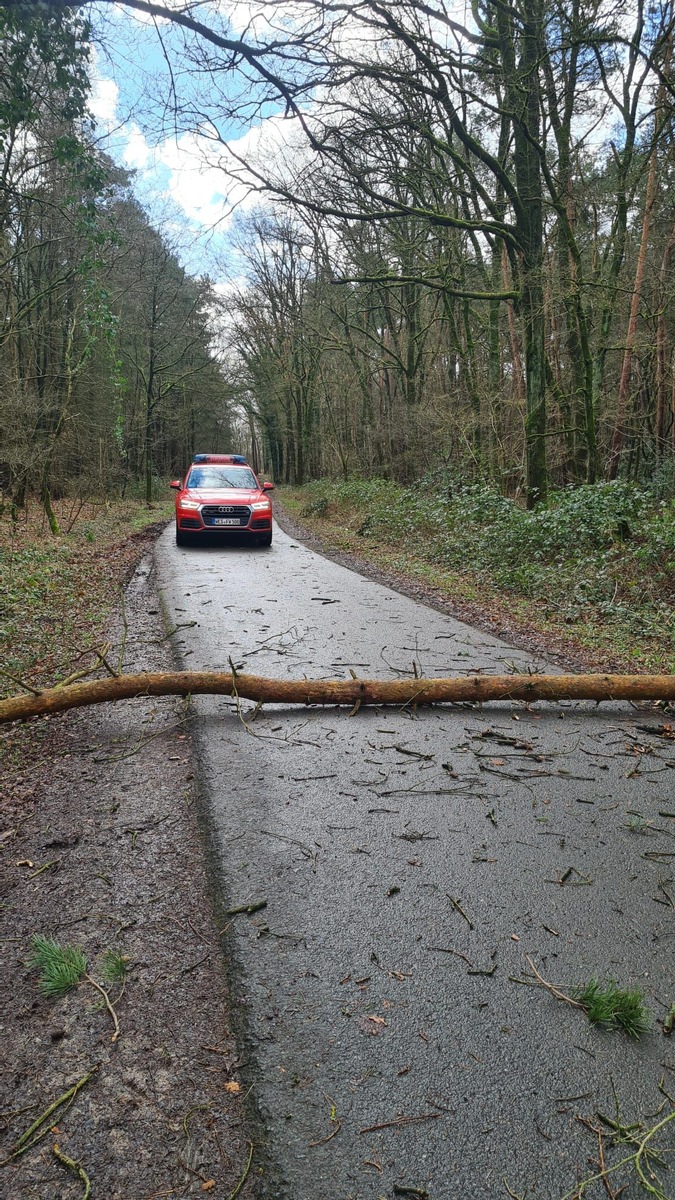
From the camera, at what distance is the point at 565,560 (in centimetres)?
980

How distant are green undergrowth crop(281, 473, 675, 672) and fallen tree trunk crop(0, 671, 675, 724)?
1.16m

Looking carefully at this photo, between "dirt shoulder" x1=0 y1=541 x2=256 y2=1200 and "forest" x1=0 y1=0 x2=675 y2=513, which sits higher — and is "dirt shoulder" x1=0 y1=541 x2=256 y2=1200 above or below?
below

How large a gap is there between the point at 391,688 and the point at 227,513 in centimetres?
969

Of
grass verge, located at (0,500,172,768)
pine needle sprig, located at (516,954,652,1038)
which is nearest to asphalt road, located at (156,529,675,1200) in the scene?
pine needle sprig, located at (516,954,652,1038)

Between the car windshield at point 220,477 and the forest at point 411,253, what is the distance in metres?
2.86

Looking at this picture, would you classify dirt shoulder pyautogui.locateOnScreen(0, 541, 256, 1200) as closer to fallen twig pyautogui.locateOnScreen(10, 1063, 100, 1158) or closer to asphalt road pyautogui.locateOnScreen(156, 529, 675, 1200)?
fallen twig pyautogui.locateOnScreen(10, 1063, 100, 1158)

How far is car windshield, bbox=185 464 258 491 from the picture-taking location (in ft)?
49.4

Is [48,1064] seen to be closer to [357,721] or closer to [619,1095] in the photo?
[619,1095]

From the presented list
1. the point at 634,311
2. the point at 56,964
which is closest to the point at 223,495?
the point at 634,311

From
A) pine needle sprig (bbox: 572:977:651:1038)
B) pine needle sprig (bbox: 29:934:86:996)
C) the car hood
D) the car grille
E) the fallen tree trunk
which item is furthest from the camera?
the car hood

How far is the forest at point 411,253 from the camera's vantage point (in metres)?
7.80

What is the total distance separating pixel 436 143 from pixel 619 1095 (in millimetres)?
12156

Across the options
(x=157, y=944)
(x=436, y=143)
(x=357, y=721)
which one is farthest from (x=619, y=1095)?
(x=436, y=143)

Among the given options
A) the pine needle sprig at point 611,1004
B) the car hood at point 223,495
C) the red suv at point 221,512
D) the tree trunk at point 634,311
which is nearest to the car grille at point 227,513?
the red suv at point 221,512
